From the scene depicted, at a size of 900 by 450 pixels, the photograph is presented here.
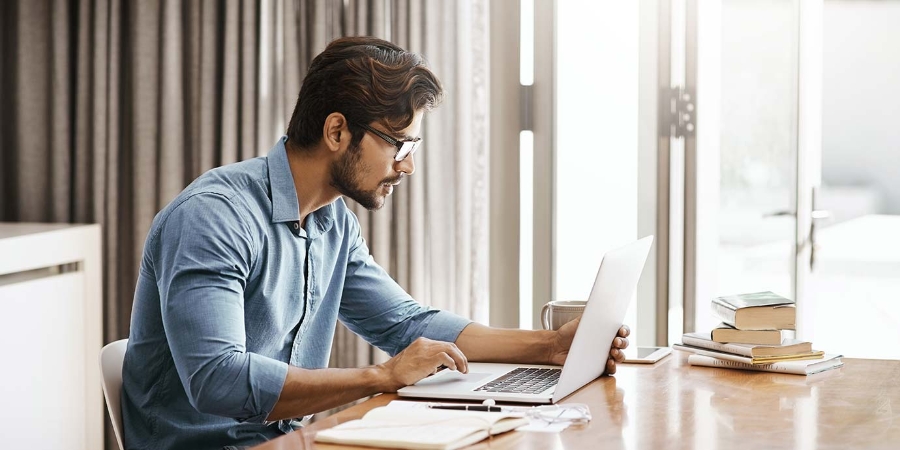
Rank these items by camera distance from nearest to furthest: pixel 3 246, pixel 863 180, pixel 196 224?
pixel 196 224 < pixel 3 246 < pixel 863 180

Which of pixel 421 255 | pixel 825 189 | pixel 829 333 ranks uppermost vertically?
pixel 825 189

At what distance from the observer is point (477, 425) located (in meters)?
1.25

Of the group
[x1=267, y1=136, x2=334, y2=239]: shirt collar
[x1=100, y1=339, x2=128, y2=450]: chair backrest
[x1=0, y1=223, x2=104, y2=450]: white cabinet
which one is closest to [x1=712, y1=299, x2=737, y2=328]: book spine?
[x1=267, y1=136, x2=334, y2=239]: shirt collar

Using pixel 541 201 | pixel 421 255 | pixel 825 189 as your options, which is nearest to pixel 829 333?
pixel 825 189

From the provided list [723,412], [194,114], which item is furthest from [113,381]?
→ [194,114]

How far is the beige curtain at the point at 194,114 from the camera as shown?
3.14 metres

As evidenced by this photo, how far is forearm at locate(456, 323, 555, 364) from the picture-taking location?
5.87 feet

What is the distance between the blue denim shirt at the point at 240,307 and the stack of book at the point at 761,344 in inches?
19.4

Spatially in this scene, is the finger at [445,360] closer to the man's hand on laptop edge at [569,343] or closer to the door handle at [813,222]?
the man's hand on laptop edge at [569,343]

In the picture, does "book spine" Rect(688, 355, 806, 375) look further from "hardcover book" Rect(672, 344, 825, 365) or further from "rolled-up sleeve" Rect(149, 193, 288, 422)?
"rolled-up sleeve" Rect(149, 193, 288, 422)

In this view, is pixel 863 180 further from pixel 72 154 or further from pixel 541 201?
pixel 72 154

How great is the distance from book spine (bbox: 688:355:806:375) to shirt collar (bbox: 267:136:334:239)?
29.7 inches

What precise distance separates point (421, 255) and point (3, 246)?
125 cm

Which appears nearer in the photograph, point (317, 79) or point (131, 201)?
point (317, 79)
